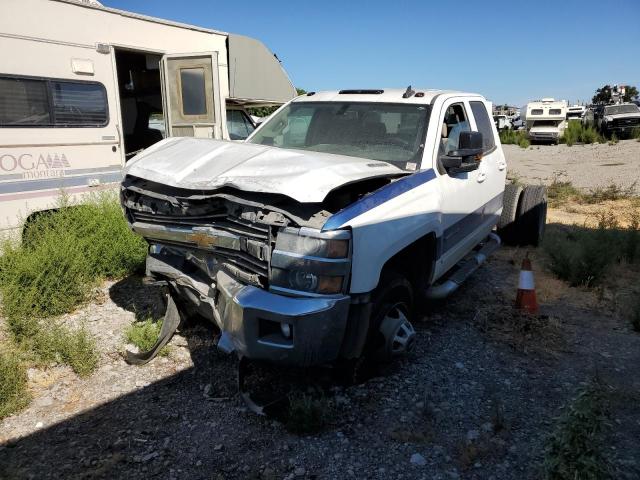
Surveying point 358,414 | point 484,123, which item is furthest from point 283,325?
point 484,123

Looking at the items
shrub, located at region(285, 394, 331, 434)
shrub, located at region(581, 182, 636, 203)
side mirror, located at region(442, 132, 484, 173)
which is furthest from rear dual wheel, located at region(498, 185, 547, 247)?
shrub, located at region(285, 394, 331, 434)

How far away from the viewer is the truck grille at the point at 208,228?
2.85 meters

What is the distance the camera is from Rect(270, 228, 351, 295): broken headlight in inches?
105

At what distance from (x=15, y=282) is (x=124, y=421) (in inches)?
85.7

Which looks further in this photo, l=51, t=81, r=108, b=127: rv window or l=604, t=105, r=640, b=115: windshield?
l=604, t=105, r=640, b=115: windshield

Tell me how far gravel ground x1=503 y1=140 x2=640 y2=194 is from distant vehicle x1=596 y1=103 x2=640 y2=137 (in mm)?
2108

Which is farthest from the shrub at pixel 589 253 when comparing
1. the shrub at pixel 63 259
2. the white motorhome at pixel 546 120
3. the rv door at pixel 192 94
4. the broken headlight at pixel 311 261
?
the white motorhome at pixel 546 120

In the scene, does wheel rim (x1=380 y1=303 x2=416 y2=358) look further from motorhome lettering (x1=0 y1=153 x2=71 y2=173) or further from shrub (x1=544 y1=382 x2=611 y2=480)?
motorhome lettering (x1=0 y1=153 x2=71 y2=173)

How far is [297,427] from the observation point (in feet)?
9.70

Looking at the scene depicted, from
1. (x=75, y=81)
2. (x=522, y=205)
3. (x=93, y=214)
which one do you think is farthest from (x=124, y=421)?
(x=522, y=205)

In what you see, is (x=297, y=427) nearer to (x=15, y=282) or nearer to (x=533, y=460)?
(x=533, y=460)

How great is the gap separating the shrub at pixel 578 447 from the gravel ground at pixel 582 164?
10874 mm

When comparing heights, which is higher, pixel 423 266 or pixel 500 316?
pixel 423 266

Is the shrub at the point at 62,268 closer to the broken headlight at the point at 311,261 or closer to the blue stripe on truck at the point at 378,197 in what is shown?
the broken headlight at the point at 311,261
